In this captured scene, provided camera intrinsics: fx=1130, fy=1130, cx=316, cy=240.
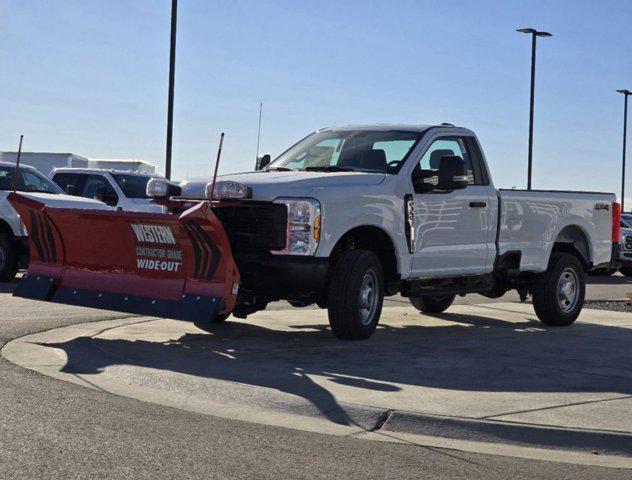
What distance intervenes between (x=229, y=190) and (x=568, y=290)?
17.4ft

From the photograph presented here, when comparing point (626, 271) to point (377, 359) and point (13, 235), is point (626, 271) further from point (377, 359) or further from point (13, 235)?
point (377, 359)

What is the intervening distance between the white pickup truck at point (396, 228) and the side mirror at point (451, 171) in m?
0.01

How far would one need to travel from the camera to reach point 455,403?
24.7 feet

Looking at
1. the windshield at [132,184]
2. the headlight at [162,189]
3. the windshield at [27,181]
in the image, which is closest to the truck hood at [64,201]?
the windshield at [27,181]

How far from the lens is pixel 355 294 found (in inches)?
412

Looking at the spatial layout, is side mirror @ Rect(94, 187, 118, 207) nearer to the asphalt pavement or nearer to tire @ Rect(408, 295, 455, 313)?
tire @ Rect(408, 295, 455, 313)

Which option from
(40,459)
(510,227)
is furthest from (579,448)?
A: (510,227)

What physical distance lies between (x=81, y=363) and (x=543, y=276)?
21.0ft

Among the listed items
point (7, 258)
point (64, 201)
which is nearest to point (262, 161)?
point (64, 201)

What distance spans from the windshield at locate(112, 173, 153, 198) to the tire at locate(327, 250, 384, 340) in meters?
12.7

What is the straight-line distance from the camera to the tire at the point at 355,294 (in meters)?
10.4

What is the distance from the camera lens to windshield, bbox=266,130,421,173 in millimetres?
11562

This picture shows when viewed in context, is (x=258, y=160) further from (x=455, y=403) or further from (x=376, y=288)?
(x=455, y=403)

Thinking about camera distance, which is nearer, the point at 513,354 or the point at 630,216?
the point at 513,354
